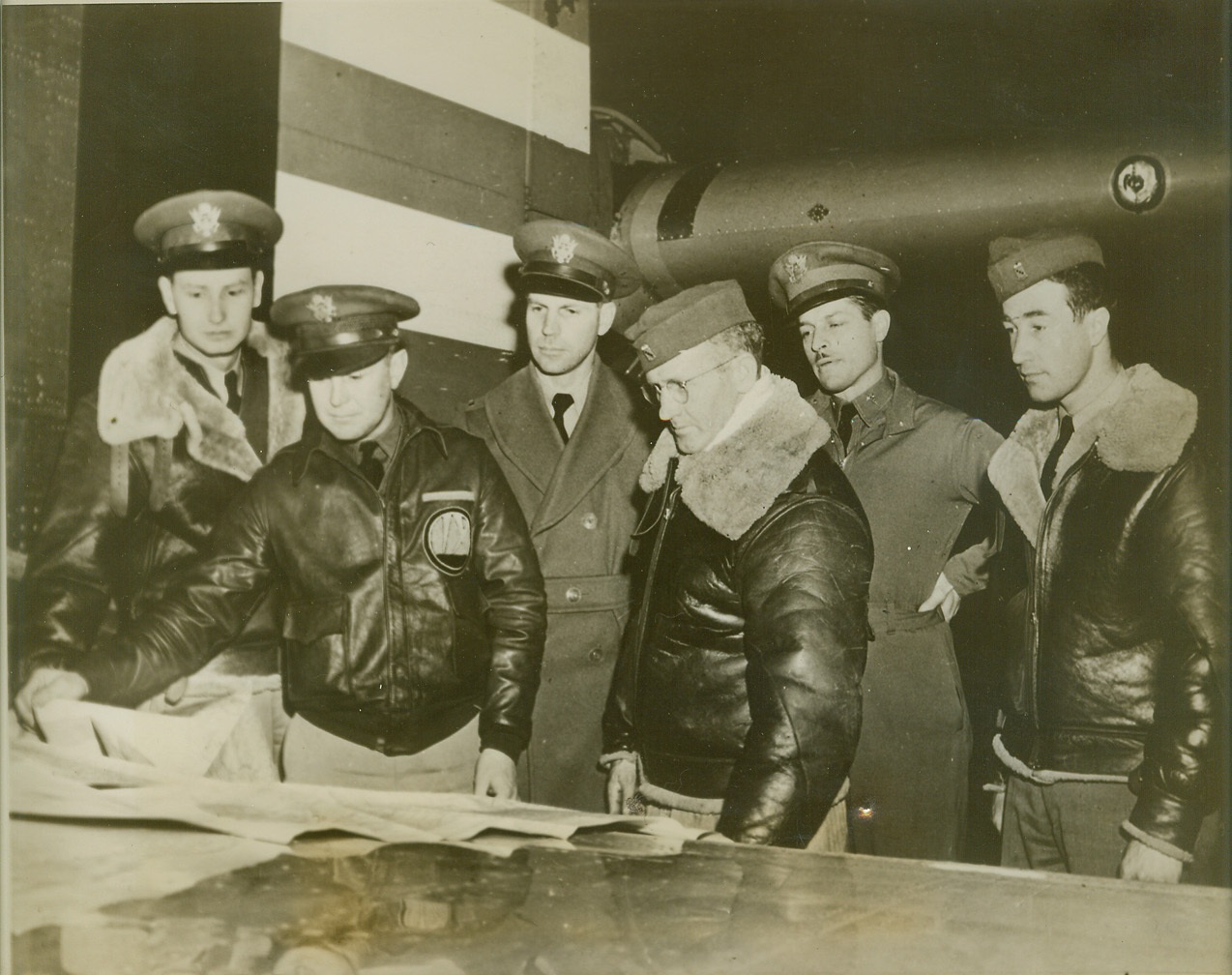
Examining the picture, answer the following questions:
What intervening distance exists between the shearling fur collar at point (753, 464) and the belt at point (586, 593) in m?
0.30

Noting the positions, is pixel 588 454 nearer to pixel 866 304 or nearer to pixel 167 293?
pixel 866 304

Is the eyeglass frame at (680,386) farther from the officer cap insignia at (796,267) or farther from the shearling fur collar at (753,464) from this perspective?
the officer cap insignia at (796,267)

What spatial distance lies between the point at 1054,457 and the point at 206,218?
2202mm

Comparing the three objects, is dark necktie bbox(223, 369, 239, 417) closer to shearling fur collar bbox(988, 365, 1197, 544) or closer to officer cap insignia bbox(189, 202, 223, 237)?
officer cap insignia bbox(189, 202, 223, 237)

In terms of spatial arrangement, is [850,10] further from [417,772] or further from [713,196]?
[417,772]

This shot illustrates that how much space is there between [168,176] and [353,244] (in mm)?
510

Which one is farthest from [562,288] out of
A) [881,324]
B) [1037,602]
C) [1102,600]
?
[1102,600]

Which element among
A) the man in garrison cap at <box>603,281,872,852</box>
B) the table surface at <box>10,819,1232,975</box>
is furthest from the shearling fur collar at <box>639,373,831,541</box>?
the table surface at <box>10,819,1232,975</box>

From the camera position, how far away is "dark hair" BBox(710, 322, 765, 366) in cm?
276

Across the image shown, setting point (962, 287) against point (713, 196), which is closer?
point (962, 287)

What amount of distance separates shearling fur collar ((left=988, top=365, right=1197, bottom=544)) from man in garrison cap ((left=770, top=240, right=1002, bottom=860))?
6 cm

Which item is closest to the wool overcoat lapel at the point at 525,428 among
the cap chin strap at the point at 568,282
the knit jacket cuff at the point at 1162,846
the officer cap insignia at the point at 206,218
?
the cap chin strap at the point at 568,282

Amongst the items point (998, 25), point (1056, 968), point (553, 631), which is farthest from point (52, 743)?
point (998, 25)

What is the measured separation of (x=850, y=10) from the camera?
292 centimetres
